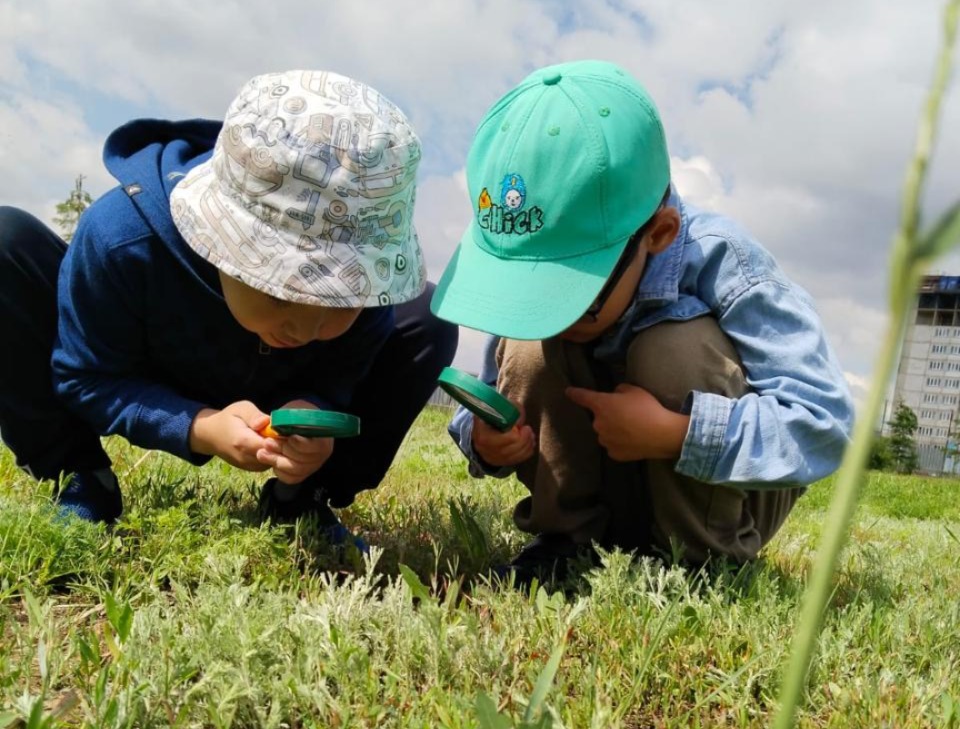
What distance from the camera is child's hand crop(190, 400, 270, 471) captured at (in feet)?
7.49

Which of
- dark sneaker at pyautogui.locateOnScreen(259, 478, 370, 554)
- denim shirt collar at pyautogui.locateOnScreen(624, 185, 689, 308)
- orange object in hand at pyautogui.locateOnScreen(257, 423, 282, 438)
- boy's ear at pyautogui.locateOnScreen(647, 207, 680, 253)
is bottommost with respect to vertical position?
dark sneaker at pyautogui.locateOnScreen(259, 478, 370, 554)

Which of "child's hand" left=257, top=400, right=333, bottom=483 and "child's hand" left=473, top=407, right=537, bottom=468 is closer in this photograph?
"child's hand" left=257, top=400, right=333, bottom=483

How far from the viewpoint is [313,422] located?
2082 mm

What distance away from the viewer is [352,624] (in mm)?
1652

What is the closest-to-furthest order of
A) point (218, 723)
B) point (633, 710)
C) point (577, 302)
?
1. point (218, 723)
2. point (633, 710)
3. point (577, 302)

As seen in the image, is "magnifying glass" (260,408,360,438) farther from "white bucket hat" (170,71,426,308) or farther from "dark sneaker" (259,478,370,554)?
"dark sneaker" (259,478,370,554)

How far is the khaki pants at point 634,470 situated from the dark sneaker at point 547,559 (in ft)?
0.11

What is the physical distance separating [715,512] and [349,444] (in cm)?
113

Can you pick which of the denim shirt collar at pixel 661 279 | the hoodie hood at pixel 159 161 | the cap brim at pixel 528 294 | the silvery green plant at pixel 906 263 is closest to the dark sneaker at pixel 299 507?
the hoodie hood at pixel 159 161

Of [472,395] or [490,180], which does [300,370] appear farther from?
[490,180]

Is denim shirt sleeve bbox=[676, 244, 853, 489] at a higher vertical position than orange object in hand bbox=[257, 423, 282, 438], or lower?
higher

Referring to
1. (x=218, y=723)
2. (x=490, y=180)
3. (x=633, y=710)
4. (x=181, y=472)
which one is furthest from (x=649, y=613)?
(x=181, y=472)

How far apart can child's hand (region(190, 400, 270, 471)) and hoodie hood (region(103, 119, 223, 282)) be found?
0.36 metres

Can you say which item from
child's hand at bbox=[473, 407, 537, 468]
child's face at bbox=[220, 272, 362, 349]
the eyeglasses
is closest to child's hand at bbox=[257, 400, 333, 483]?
child's face at bbox=[220, 272, 362, 349]
